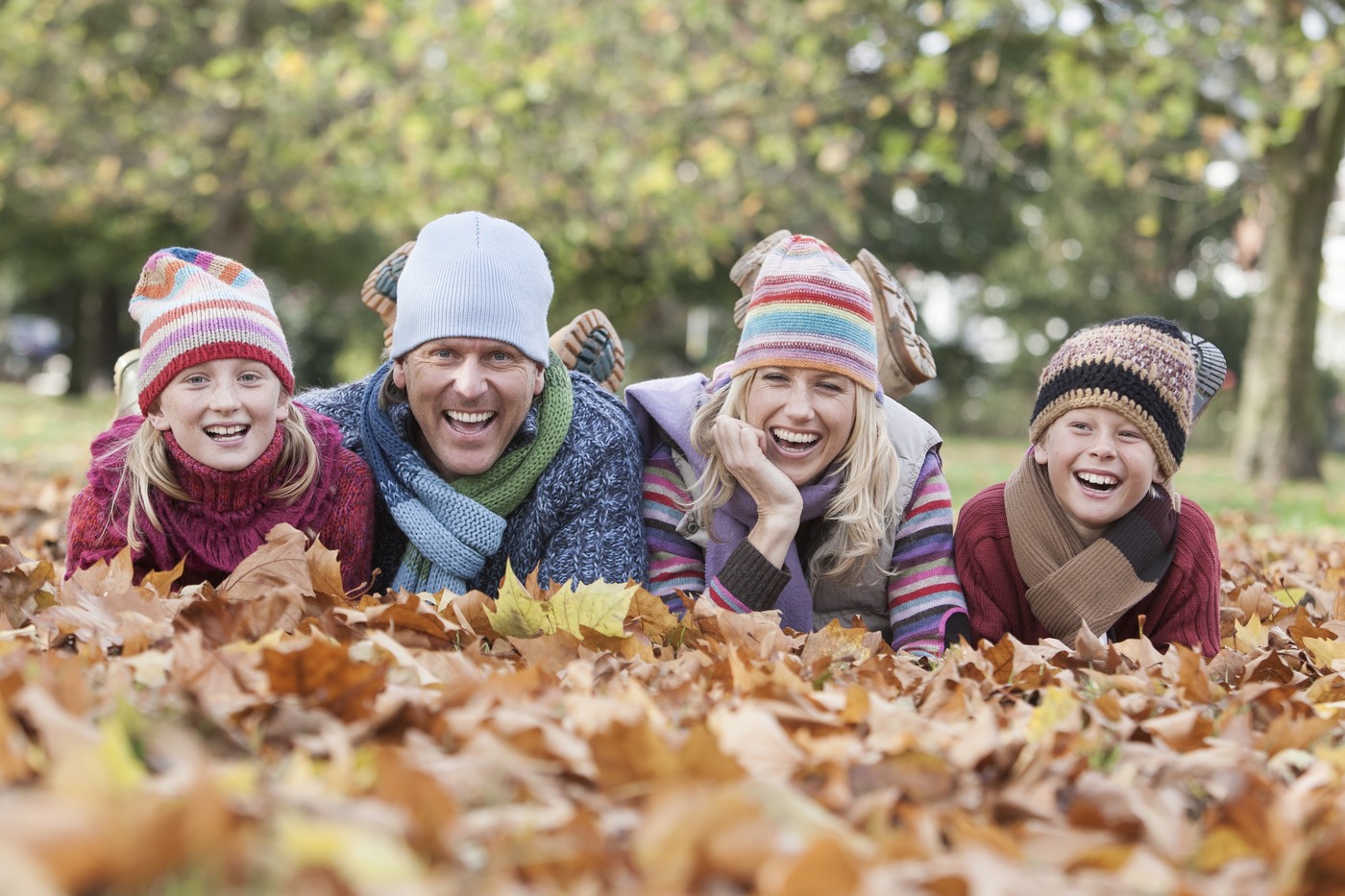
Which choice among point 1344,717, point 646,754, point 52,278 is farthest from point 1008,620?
point 52,278

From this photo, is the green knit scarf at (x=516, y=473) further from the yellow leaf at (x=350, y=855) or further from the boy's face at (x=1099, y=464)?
the yellow leaf at (x=350, y=855)

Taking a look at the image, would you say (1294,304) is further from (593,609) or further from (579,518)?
(593,609)

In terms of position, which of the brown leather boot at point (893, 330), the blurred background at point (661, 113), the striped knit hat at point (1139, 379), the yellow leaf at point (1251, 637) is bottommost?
A: the yellow leaf at point (1251, 637)

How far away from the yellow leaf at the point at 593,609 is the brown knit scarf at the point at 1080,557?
Answer: 129 cm

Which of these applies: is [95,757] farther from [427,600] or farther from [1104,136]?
[1104,136]

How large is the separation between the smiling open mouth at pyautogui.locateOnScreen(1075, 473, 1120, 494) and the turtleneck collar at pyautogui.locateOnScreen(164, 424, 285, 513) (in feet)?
6.97

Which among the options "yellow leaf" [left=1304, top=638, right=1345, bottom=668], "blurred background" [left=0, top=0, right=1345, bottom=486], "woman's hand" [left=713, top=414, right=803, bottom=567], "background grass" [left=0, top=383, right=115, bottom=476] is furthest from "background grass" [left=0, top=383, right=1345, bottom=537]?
"woman's hand" [left=713, top=414, right=803, bottom=567]

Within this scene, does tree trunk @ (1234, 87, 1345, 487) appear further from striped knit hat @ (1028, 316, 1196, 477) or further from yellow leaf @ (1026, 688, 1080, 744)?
yellow leaf @ (1026, 688, 1080, 744)

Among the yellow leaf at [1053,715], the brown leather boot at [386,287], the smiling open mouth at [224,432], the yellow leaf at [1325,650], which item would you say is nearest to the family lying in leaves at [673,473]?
the smiling open mouth at [224,432]

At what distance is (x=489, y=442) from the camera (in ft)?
11.7

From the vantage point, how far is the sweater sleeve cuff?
337 centimetres

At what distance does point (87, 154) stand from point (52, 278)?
30.8 feet

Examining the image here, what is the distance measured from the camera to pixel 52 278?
23.4 metres

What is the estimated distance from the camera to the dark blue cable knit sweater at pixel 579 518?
11.5 ft
